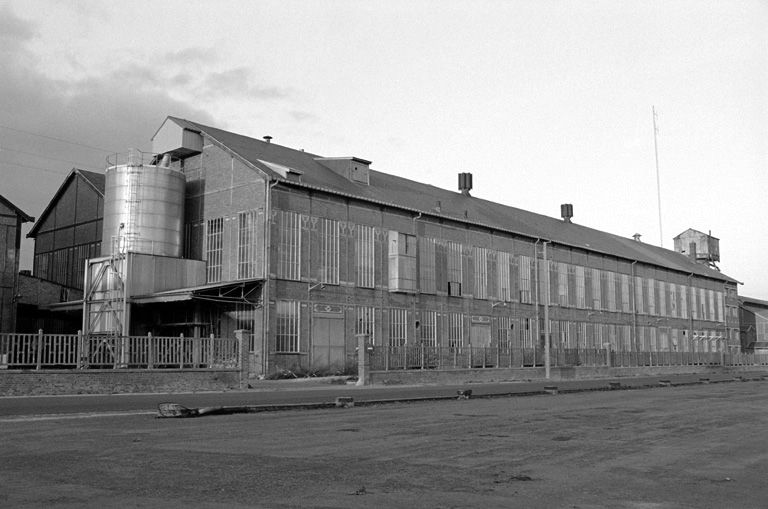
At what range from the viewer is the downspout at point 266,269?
36.0 m

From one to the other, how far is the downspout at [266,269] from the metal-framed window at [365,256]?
6.60m

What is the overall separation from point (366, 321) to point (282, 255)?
6.81 meters


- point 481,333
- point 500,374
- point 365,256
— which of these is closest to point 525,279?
point 481,333

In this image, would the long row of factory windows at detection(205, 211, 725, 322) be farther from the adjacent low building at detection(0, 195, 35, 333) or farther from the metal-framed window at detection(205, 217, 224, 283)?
the adjacent low building at detection(0, 195, 35, 333)

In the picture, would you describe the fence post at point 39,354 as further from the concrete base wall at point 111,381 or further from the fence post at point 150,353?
the fence post at point 150,353

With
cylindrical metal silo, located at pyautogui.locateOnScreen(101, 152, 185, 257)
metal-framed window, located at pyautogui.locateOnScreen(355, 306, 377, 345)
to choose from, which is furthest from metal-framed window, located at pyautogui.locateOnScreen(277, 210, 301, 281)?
cylindrical metal silo, located at pyautogui.locateOnScreen(101, 152, 185, 257)

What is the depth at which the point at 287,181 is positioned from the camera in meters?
37.8

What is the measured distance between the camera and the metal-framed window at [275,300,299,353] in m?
36.9

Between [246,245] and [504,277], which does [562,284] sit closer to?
[504,277]

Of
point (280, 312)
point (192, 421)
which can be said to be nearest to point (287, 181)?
point (280, 312)

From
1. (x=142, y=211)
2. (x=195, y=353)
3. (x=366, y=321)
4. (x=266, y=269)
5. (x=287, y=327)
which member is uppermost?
(x=142, y=211)

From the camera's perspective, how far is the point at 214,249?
40281mm

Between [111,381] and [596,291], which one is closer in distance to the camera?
[111,381]

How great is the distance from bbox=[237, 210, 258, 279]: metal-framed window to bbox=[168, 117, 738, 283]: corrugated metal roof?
260 centimetres
